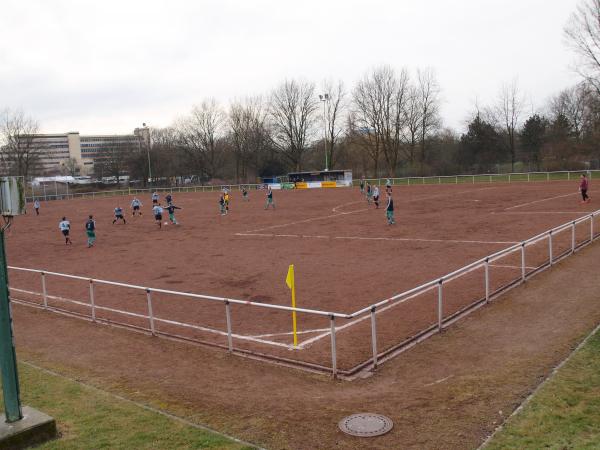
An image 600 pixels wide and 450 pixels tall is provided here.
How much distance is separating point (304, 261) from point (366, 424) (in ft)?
41.7

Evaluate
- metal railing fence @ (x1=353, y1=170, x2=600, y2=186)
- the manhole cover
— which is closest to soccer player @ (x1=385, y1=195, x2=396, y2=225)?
the manhole cover

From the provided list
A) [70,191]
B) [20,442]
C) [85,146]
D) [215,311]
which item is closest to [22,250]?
[215,311]

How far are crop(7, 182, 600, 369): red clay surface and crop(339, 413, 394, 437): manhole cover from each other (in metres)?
2.22

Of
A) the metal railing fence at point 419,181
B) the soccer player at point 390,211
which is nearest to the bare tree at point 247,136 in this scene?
the metal railing fence at point 419,181

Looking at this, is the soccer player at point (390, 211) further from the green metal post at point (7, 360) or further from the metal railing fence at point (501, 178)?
the metal railing fence at point (501, 178)

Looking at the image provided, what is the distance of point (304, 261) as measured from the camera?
19156mm

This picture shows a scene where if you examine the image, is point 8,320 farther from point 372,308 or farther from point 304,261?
point 304,261

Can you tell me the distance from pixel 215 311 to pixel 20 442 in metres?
7.17

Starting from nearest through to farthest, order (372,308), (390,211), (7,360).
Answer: (7,360), (372,308), (390,211)

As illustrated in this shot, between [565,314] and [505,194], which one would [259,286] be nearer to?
[565,314]

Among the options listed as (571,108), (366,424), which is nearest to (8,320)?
(366,424)

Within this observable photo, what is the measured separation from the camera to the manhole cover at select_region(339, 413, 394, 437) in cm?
630

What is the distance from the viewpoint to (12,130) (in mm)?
93750

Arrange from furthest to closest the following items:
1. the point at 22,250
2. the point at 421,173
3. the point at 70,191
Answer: the point at 70,191 → the point at 421,173 → the point at 22,250
